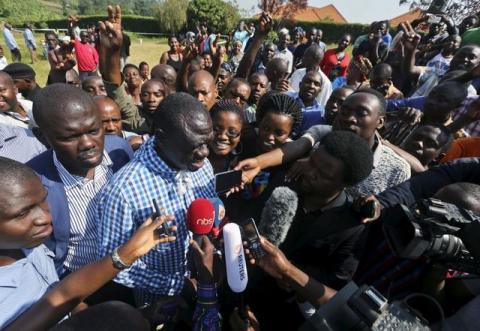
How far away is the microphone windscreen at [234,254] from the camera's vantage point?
1.28 metres

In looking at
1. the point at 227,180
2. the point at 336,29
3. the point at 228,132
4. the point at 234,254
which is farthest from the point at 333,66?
the point at 336,29

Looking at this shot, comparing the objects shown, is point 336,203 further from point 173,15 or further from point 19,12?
point 19,12

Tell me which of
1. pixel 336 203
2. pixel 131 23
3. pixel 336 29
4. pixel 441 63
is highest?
pixel 441 63

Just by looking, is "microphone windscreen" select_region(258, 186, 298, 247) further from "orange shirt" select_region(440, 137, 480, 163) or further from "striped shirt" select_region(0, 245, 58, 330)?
"orange shirt" select_region(440, 137, 480, 163)

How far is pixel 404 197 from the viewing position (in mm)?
1946

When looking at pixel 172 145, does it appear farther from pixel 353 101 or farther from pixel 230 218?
pixel 353 101

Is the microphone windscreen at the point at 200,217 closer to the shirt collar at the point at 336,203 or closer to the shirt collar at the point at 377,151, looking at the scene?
the shirt collar at the point at 336,203

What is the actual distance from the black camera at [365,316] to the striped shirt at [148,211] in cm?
95

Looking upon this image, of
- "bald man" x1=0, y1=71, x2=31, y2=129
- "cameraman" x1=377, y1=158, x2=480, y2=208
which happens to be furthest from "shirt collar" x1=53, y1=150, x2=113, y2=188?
"cameraman" x1=377, y1=158, x2=480, y2=208

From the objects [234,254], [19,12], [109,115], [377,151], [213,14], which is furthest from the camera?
[19,12]

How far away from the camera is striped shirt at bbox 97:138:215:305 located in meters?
1.50

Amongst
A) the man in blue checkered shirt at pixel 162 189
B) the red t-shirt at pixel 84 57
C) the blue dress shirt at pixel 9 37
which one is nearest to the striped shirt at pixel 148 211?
the man in blue checkered shirt at pixel 162 189

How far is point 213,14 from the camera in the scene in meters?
25.2

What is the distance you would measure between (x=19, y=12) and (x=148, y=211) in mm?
46089
